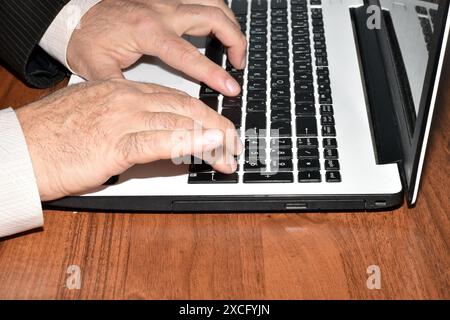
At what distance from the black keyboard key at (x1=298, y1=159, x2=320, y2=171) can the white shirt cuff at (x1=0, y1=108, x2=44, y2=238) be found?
0.96ft

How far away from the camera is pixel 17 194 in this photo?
0.71m

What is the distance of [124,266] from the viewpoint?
68 centimetres

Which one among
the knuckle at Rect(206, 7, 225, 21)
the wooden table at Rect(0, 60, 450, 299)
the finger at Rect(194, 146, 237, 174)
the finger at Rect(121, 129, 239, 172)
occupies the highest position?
the knuckle at Rect(206, 7, 225, 21)

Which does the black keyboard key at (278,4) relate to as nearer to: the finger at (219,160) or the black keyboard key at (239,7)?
the black keyboard key at (239,7)

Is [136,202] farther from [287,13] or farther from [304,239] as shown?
[287,13]

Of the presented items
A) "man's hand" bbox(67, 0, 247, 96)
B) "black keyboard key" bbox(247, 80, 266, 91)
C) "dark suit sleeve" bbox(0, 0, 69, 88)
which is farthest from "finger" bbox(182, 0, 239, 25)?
"dark suit sleeve" bbox(0, 0, 69, 88)

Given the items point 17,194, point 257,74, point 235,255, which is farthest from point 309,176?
point 17,194

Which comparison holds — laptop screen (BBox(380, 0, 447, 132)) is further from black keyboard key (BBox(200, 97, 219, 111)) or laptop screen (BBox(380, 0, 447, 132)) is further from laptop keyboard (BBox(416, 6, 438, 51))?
black keyboard key (BBox(200, 97, 219, 111))

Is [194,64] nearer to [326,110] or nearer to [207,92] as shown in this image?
[207,92]

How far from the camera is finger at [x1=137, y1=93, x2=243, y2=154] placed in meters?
0.73

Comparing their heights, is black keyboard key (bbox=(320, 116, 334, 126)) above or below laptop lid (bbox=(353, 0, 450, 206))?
below

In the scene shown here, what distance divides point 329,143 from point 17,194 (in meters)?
0.36
